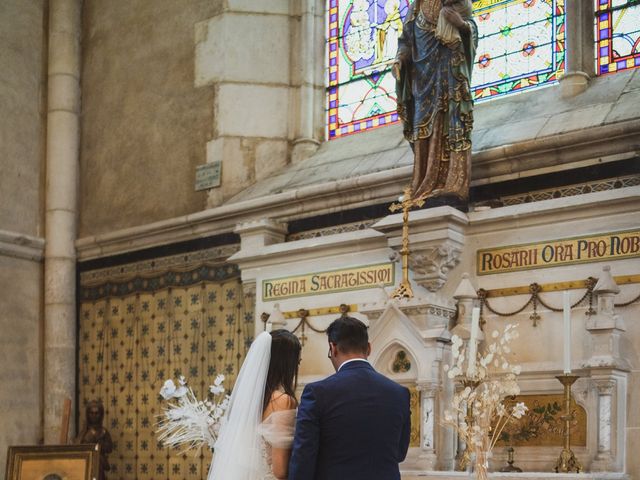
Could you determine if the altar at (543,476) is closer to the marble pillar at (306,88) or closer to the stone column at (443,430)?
the stone column at (443,430)

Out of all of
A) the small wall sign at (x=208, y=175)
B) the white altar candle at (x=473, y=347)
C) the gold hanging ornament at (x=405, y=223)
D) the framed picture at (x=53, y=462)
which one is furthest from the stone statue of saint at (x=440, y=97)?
the framed picture at (x=53, y=462)

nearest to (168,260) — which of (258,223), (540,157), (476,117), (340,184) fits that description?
(258,223)

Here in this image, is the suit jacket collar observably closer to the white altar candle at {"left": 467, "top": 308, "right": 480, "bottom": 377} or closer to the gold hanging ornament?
the white altar candle at {"left": 467, "top": 308, "right": 480, "bottom": 377}

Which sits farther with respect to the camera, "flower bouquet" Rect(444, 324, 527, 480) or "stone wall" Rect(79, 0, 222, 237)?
"stone wall" Rect(79, 0, 222, 237)

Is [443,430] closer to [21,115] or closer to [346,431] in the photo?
[346,431]

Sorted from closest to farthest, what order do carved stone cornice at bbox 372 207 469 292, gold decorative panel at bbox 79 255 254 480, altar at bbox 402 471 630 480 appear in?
altar at bbox 402 471 630 480 → carved stone cornice at bbox 372 207 469 292 → gold decorative panel at bbox 79 255 254 480

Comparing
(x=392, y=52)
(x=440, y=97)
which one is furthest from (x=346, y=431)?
(x=392, y=52)

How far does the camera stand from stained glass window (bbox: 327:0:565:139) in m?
8.83

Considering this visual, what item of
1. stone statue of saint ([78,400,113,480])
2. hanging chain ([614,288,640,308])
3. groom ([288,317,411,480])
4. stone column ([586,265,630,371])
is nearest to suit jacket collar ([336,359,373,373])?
groom ([288,317,411,480])

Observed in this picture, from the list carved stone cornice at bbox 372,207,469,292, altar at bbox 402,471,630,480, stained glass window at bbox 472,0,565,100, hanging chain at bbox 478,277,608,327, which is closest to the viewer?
altar at bbox 402,471,630,480

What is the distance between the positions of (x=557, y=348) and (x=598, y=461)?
2.82ft

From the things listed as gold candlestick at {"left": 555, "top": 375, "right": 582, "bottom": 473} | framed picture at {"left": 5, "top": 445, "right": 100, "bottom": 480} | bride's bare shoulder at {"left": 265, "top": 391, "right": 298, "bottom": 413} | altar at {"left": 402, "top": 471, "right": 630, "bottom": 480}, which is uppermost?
bride's bare shoulder at {"left": 265, "top": 391, "right": 298, "bottom": 413}

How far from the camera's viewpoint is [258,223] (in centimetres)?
925

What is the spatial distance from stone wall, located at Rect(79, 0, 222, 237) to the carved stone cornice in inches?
113
